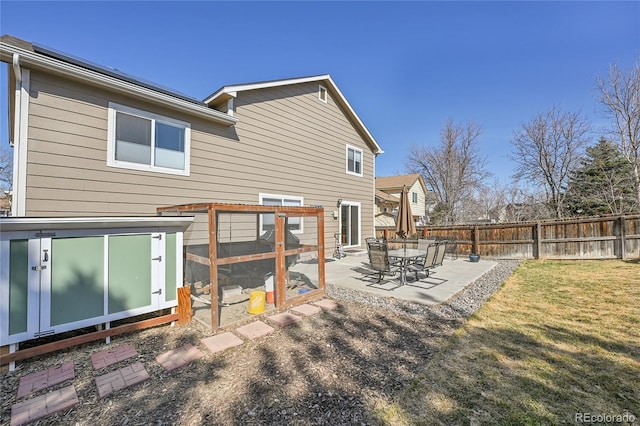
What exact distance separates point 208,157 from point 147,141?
4.58 ft

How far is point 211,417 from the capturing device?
2.17m

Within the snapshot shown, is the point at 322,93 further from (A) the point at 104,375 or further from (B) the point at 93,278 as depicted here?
(A) the point at 104,375

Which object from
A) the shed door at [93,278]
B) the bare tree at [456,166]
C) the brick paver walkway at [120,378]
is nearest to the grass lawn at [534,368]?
the brick paver walkway at [120,378]

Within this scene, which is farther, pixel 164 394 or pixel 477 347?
pixel 477 347

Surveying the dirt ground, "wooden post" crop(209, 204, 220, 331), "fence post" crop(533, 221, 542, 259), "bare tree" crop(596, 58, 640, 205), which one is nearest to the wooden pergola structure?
"wooden post" crop(209, 204, 220, 331)

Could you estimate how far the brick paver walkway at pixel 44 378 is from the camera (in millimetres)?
2576

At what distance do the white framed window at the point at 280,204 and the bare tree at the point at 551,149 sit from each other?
18.8m

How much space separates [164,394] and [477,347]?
3.65m

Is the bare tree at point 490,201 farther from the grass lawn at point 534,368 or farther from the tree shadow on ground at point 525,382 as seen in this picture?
the tree shadow on ground at point 525,382

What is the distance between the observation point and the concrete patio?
5562 mm

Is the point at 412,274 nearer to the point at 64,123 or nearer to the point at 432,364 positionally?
the point at 432,364

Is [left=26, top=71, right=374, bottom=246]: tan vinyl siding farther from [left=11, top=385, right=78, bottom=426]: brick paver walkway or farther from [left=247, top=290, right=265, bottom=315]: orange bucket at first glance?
[left=11, top=385, right=78, bottom=426]: brick paver walkway

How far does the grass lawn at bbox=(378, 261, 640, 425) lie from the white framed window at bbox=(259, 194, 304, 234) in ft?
13.1

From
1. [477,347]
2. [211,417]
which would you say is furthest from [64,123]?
[477,347]
